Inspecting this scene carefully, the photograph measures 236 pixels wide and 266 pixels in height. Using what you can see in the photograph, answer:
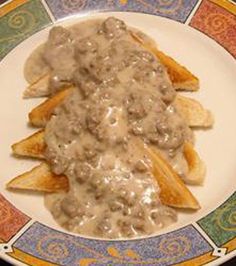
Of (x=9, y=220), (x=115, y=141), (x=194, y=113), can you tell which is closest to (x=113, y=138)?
(x=115, y=141)

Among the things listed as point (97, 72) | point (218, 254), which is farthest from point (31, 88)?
point (218, 254)

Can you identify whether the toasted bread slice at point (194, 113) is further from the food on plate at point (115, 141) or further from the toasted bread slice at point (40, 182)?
the toasted bread slice at point (40, 182)

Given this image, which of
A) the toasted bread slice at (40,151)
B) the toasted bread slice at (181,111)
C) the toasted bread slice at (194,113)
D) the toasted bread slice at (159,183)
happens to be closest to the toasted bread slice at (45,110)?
the toasted bread slice at (181,111)

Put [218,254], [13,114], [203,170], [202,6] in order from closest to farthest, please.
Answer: [218,254] → [203,170] → [13,114] → [202,6]

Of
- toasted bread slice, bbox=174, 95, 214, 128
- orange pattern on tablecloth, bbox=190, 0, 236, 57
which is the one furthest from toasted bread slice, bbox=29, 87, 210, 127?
orange pattern on tablecloth, bbox=190, 0, 236, 57

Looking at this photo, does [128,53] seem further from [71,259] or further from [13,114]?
[71,259]

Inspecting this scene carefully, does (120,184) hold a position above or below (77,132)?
below
